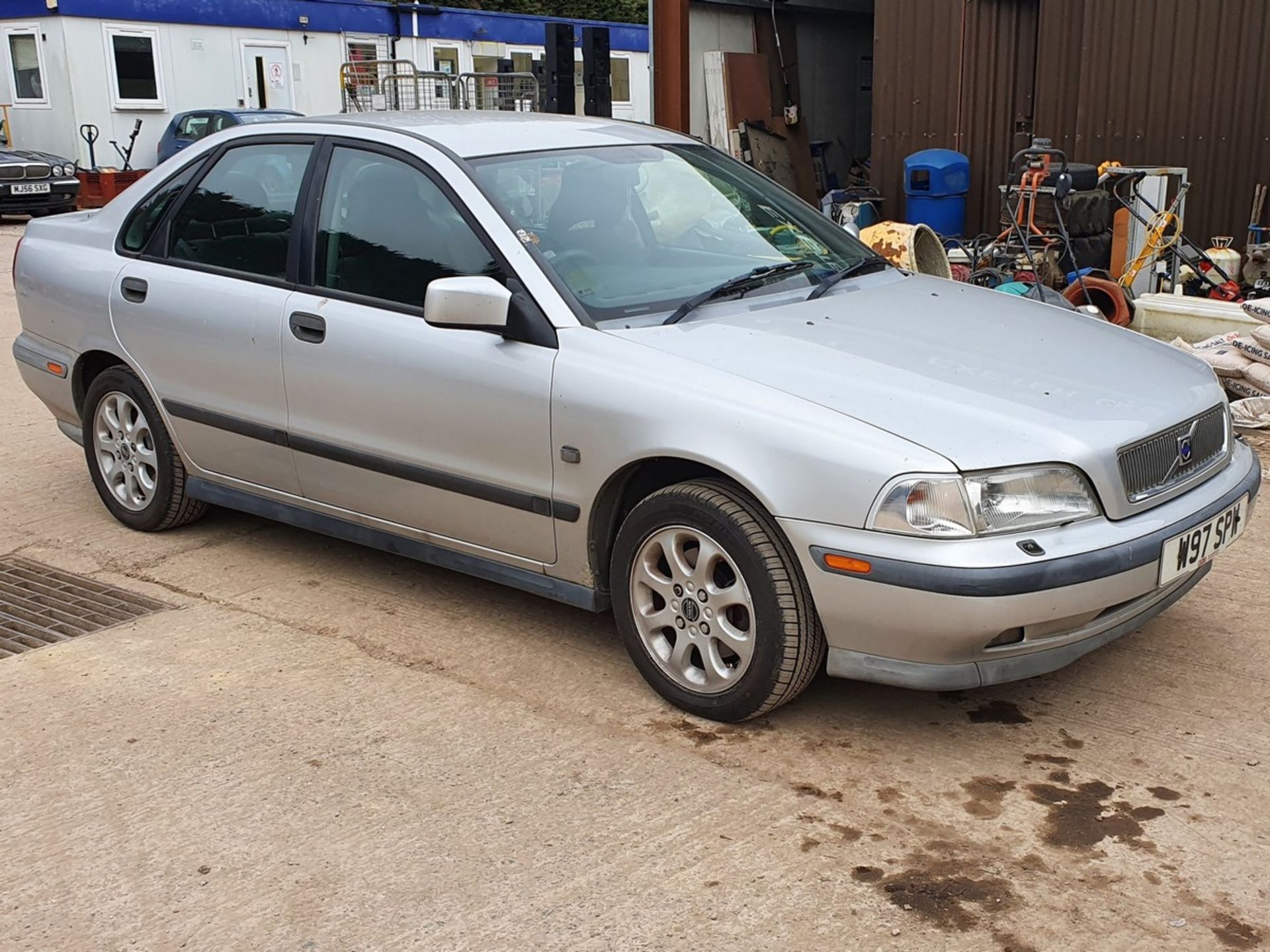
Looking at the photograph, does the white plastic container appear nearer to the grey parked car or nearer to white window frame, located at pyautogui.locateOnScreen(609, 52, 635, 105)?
the grey parked car

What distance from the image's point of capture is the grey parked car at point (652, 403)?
3.38 m

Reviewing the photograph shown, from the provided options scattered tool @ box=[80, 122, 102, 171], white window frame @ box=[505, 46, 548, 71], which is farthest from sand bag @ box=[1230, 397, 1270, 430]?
white window frame @ box=[505, 46, 548, 71]

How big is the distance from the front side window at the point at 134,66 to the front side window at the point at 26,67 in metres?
1.18

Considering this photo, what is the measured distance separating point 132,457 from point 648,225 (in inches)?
94.9

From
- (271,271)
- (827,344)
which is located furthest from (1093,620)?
(271,271)

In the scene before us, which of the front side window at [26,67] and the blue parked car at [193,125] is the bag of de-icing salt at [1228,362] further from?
the front side window at [26,67]

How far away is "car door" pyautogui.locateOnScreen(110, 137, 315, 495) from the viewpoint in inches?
186

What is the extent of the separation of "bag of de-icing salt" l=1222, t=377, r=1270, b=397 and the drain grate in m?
5.36

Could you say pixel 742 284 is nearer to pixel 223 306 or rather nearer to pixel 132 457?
pixel 223 306

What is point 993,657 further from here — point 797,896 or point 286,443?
point 286,443

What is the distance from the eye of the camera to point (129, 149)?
2356 cm

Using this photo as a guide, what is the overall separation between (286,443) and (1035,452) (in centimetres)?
256

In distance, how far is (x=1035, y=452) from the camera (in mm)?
3340

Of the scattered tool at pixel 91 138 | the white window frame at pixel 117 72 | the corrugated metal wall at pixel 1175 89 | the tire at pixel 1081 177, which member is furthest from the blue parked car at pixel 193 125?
the tire at pixel 1081 177
